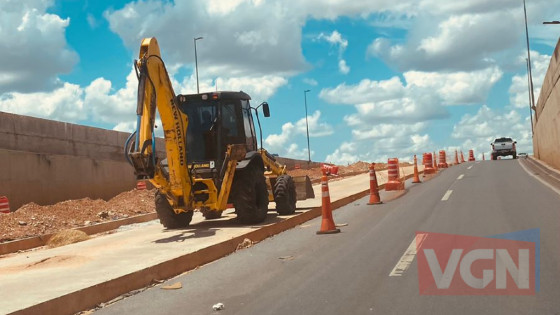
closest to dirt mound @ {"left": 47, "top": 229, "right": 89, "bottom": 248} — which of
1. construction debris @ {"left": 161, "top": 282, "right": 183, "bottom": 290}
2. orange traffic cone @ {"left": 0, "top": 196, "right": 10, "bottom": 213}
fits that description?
orange traffic cone @ {"left": 0, "top": 196, "right": 10, "bottom": 213}

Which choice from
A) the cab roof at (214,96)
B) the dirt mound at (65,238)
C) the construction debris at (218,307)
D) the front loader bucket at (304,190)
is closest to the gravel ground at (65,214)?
the dirt mound at (65,238)

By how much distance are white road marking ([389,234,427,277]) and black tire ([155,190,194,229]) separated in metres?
6.39

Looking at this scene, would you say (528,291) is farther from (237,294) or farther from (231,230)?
(231,230)

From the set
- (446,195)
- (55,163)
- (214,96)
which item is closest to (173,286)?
(214,96)

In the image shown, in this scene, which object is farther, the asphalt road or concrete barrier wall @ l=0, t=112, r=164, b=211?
concrete barrier wall @ l=0, t=112, r=164, b=211

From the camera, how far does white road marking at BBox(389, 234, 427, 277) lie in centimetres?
790

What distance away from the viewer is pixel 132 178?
30.0 m

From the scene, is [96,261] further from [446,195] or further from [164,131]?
[446,195]

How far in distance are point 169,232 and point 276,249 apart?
3.94 metres

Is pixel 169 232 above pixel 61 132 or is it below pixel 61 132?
below

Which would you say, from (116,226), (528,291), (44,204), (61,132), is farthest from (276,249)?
(61,132)

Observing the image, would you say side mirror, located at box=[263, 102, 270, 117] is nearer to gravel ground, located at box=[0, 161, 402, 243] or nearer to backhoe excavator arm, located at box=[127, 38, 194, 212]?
backhoe excavator arm, located at box=[127, 38, 194, 212]
